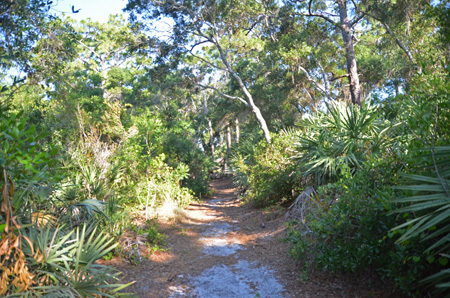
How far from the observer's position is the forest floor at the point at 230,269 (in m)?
5.16

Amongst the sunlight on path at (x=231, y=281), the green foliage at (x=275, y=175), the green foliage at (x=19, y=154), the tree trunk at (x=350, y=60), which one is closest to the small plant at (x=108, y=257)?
the sunlight on path at (x=231, y=281)

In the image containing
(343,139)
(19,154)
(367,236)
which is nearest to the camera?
(19,154)

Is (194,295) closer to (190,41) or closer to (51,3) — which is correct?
(51,3)

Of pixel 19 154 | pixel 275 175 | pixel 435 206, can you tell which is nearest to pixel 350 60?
pixel 275 175

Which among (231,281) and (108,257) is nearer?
(231,281)

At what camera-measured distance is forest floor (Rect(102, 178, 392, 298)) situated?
5.16 m

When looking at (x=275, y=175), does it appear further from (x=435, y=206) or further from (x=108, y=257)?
(x=435, y=206)

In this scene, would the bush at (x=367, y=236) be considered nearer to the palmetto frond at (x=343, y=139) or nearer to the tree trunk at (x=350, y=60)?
the palmetto frond at (x=343, y=139)

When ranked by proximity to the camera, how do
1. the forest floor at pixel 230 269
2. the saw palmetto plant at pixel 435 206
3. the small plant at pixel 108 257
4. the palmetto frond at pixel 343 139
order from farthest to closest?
the palmetto frond at pixel 343 139 < the small plant at pixel 108 257 < the forest floor at pixel 230 269 < the saw palmetto plant at pixel 435 206

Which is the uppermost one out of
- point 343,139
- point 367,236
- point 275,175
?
point 343,139

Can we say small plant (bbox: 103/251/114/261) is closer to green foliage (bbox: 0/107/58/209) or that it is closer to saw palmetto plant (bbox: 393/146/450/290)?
green foliage (bbox: 0/107/58/209)

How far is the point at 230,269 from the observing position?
6.48m

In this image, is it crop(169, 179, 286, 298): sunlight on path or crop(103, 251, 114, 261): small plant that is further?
crop(103, 251, 114, 261): small plant

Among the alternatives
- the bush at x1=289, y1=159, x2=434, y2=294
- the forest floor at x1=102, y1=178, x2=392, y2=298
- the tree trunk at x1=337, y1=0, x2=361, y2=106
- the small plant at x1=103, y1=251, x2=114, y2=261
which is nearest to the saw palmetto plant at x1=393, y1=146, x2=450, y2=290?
the bush at x1=289, y1=159, x2=434, y2=294
